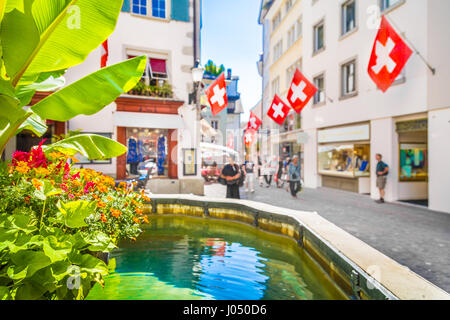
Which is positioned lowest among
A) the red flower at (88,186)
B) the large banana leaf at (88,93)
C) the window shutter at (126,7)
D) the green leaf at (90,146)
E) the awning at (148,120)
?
the red flower at (88,186)

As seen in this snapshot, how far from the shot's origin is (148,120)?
12500 millimetres

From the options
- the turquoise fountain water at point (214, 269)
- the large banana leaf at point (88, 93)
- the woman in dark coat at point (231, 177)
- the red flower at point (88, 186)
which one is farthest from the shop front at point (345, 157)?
the red flower at point (88, 186)

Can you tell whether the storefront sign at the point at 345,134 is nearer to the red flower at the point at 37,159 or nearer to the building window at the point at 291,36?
the building window at the point at 291,36

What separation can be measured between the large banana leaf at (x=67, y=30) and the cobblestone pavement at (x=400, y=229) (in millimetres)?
5373

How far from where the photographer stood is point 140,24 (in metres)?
12.7

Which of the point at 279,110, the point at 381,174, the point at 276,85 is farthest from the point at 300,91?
the point at 276,85

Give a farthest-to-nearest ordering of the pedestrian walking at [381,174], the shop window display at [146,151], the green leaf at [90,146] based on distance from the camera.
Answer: the shop window display at [146,151] → the pedestrian walking at [381,174] → the green leaf at [90,146]

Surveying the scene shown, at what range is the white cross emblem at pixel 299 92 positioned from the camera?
12.6 metres

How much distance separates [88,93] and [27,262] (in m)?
1.82

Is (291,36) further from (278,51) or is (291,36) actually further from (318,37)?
(318,37)

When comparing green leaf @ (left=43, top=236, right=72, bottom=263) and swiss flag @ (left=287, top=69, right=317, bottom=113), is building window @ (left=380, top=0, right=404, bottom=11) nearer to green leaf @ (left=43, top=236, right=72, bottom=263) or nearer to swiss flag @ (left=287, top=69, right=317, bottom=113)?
swiss flag @ (left=287, top=69, right=317, bottom=113)

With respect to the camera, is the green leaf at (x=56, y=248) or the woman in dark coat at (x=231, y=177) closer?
the green leaf at (x=56, y=248)

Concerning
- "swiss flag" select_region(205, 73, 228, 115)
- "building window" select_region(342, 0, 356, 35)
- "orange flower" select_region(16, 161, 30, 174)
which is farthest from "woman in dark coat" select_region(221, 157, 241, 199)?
"building window" select_region(342, 0, 356, 35)

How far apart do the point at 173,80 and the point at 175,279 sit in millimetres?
11233
